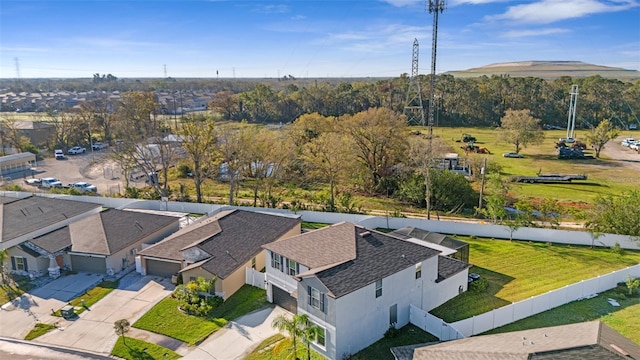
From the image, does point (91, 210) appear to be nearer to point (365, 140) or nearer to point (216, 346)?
point (216, 346)

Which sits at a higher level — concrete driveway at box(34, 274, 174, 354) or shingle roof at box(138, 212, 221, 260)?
shingle roof at box(138, 212, 221, 260)

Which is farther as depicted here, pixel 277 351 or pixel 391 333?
pixel 391 333

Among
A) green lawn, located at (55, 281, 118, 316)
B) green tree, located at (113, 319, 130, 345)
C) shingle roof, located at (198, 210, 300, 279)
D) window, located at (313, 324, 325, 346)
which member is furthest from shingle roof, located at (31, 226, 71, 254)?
window, located at (313, 324, 325, 346)

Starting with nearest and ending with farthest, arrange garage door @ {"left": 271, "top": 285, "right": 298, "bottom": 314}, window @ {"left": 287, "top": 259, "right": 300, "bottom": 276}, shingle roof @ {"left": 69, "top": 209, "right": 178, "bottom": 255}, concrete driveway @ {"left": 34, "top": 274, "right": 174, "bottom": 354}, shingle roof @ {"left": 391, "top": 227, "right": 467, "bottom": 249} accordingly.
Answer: concrete driveway @ {"left": 34, "top": 274, "right": 174, "bottom": 354} → window @ {"left": 287, "top": 259, "right": 300, "bottom": 276} → garage door @ {"left": 271, "top": 285, "right": 298, "bottom": 314} → shingle roof @ {"left": 391, "top": 227, "right": 467, "bottom": 249} → shingle roof @ {"left": 69, "top": 209, "right": 178, "bottom": 255}

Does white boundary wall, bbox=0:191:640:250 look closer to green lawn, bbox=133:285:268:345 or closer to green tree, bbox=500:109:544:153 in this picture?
green lawn, bbox=133:285:268:345

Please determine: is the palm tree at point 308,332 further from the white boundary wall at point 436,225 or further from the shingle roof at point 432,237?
the white boundary wall at point 436,225

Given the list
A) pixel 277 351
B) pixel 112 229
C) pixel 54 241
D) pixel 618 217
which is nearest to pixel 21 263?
pixel 54 241

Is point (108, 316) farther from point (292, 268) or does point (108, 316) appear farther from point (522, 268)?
point (522, 268)

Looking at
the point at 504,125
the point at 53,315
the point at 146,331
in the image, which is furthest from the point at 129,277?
the point at 504,125
